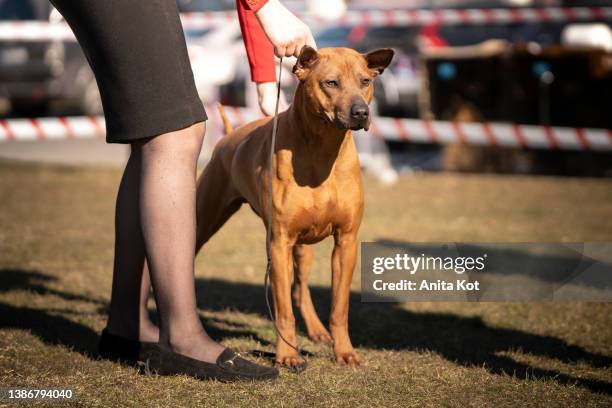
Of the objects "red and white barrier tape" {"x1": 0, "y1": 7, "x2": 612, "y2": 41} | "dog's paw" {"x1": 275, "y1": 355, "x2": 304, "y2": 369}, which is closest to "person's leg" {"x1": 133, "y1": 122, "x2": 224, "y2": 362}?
"dog's paw" {"x1": 275, "y1": 355, "x2": 304, "y2": 369}

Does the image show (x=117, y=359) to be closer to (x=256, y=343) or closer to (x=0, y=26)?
(x=256, y=343)

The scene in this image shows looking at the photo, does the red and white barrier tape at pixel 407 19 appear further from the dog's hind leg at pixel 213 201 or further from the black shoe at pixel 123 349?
the black shoe at pixel 123 349

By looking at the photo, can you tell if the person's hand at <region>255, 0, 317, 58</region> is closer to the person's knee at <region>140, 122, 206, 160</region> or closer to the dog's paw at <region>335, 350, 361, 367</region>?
the person's knee at <region>140, 122, 206, 160</region>

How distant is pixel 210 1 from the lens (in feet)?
51.2

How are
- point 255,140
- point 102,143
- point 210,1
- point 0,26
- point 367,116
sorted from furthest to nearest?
1. point 210,1
2. point 102,143
3. point 0,26
4. point 255,140
5. point 367,116

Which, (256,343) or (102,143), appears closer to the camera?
(256,343)

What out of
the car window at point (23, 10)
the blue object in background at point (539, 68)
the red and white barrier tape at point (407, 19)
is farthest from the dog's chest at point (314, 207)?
the car window at point (23, 10)

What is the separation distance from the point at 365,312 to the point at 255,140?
1.22 meters

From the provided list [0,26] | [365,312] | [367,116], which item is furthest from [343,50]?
[0,26]

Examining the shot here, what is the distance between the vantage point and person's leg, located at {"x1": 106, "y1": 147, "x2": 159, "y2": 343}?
321cm

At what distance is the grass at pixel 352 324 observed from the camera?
2.96 metres

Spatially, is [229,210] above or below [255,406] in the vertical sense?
above

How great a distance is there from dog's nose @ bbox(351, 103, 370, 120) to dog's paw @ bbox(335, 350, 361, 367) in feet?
3.07

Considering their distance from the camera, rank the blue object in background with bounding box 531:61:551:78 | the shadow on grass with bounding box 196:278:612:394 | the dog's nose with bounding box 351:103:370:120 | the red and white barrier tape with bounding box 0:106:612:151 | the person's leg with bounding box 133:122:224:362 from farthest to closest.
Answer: the blue object in background with bounding box 531:61:551:78
the red and white barrier tape with bounding box 0:106:612:151
the shadow on grass with bounding box 196:278:612:394
the dog's nose with bounding box 351:103:370:120
the person's leg with bounding box 133:122:224:362
